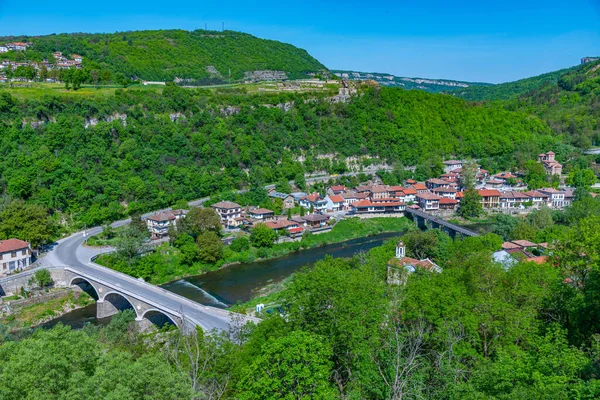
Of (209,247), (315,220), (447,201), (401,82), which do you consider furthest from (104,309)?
(401,82)

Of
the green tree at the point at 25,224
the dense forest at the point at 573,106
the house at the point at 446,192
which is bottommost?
the house at the point at 446,192

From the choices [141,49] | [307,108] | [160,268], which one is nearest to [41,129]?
[160,268]

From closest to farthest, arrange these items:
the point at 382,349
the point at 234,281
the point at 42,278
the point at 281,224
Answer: the point at 382,349 → the point at 42,278 → the point at 234,281 → the point at 281,224

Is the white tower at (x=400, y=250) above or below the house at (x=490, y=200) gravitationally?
above

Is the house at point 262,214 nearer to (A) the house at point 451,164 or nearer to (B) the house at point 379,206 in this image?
(B) the house at point 379,206

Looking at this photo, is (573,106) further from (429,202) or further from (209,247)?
(209,247)

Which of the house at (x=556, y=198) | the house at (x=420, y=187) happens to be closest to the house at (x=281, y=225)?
the house at (x=420, y=187)
